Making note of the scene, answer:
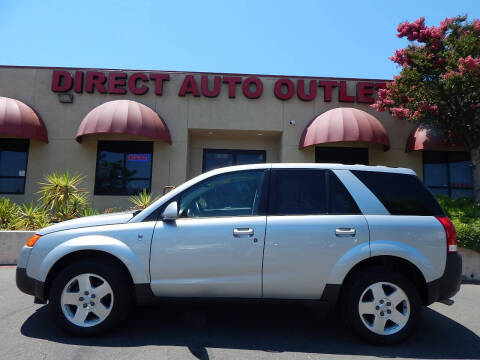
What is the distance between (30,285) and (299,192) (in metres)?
3.07

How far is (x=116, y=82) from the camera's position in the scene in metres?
11.6

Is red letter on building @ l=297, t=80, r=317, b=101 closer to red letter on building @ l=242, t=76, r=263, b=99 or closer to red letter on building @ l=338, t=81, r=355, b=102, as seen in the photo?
red letter on building @ l=338, t=81, r=355, b=102

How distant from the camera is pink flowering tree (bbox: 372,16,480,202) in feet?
28.5

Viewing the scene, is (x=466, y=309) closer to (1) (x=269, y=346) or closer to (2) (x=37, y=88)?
(1) (x=269, y=346)

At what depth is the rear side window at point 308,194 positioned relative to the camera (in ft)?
11.5

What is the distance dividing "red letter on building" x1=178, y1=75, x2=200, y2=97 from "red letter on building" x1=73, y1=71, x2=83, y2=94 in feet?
11.7

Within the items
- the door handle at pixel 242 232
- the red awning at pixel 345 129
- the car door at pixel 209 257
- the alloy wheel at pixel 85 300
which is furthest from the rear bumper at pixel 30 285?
the red awning at pixel 345 129

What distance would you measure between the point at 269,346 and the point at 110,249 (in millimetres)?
1922

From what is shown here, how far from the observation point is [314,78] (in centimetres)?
A: 1198

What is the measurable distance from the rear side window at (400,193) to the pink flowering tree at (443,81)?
21.0ft

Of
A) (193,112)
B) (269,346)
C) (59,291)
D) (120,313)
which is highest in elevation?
(193,112)

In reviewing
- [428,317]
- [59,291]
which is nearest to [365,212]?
[428,317]

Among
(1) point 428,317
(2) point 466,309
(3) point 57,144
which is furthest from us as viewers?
(3) point 57,144

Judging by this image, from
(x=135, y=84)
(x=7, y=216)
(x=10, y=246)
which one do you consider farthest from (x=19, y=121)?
(x=10, y=246)
